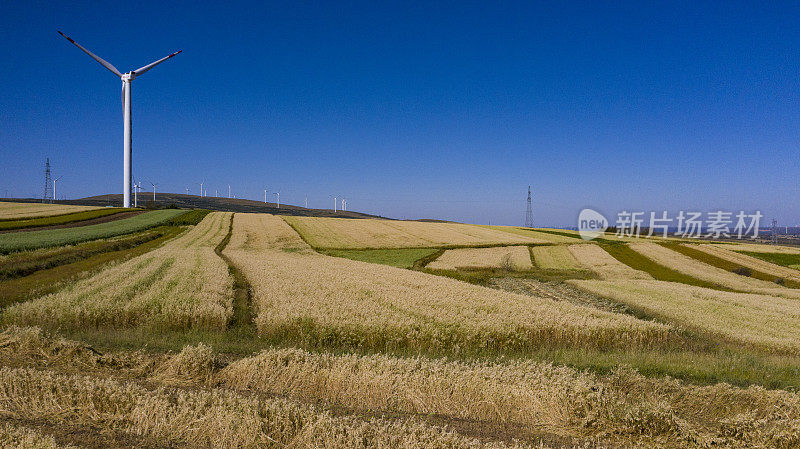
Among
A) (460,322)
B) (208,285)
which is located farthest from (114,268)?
(460,322)

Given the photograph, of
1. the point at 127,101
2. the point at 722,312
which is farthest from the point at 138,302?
the point at 127,101

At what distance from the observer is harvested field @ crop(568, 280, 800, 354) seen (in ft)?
49.4

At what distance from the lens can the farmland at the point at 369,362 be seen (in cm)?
612

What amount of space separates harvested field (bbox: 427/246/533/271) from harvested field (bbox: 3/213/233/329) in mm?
21129

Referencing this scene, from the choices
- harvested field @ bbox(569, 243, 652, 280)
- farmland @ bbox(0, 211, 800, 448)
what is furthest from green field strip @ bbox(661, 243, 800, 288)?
farmland @ bbox(0, 211, 800, 448)

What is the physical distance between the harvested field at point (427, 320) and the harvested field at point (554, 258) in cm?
2264

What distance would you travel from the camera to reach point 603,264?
42125 millimetres

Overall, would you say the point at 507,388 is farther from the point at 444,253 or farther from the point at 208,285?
the point at 444,253

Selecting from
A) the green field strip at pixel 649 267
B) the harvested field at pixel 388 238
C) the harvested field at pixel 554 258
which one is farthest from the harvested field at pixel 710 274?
the harvested field at pixel 388 238

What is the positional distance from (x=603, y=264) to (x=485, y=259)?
12.3 meters

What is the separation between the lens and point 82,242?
119ft

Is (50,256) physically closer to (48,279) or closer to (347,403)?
(48,279)

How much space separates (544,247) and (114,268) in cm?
4856

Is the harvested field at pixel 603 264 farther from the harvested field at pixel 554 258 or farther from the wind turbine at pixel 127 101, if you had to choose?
the wind turbine at pixel 127 101
